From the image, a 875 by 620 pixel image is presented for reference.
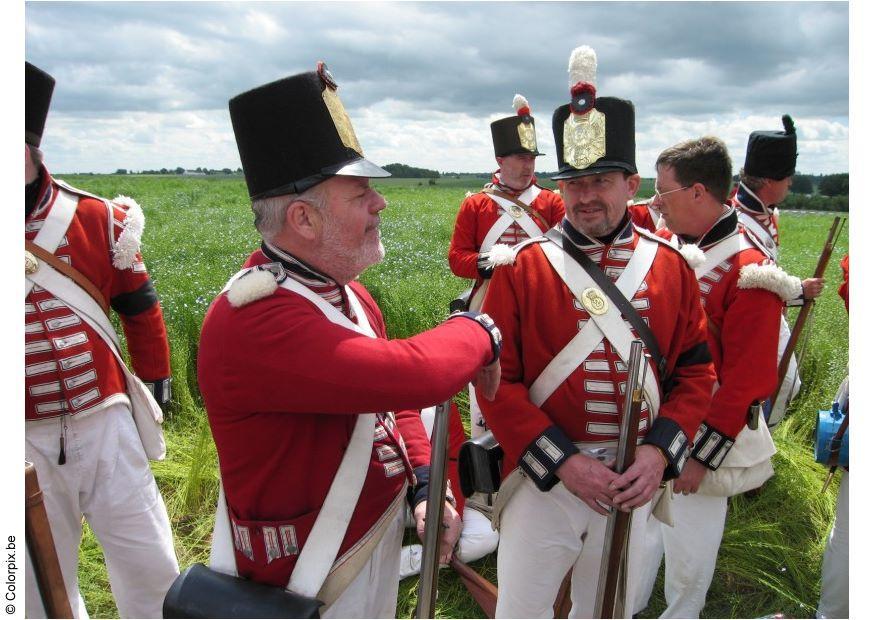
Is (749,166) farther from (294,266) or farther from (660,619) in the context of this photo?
(294,266)

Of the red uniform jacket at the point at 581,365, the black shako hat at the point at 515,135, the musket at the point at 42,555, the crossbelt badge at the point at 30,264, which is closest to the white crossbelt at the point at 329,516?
the musket at the point at 42,555

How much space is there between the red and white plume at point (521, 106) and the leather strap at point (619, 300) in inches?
152

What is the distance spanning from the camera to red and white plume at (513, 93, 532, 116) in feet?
20.5

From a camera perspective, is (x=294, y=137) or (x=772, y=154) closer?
(x=294, y=137)

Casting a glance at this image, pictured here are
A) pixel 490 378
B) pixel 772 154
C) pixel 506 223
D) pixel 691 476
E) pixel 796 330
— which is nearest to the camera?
pixel 490 378

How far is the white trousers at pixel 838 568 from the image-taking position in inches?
127

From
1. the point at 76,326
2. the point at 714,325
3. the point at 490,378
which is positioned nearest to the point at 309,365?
the point at 490,378

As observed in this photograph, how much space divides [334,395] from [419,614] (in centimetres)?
93

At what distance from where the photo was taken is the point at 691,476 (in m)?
3.09

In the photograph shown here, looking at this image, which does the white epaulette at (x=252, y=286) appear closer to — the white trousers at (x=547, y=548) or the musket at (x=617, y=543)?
the musket at (x=617, y=543)

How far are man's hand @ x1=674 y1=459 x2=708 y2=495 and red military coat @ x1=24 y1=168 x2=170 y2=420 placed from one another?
8.61ft

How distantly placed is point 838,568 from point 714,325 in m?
1.43

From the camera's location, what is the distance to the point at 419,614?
215 cm

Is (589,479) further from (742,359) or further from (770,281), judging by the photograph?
(770,281)
